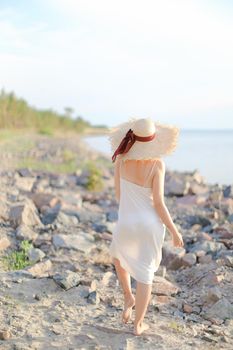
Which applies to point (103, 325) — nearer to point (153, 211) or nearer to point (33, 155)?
point (153, 211)

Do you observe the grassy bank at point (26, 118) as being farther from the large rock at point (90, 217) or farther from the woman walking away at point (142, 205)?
the woman walking away at point (142, 205)

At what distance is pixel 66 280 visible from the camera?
5.45 metres

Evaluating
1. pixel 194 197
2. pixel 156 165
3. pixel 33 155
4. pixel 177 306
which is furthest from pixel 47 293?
pixel 33 155

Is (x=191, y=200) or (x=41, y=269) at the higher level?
(x=191, y=200)

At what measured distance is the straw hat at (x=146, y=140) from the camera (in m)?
4.53

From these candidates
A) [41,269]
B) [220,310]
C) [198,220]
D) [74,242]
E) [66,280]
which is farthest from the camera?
[198,220]

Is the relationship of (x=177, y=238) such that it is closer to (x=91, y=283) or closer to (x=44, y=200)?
(x=91, y=283)

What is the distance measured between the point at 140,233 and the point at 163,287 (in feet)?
4.63

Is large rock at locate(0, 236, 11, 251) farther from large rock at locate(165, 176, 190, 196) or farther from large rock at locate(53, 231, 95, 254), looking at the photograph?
large rock at locate(165, 176, 190, 196)

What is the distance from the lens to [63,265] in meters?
6.34

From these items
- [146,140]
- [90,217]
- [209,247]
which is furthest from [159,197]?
[90,217]

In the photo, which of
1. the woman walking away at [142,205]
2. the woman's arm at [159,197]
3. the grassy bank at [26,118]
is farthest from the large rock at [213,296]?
the grassy bank at [26,118]

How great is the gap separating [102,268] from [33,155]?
13421 millimetres

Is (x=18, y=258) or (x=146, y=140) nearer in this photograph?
(x=146, y=140)
